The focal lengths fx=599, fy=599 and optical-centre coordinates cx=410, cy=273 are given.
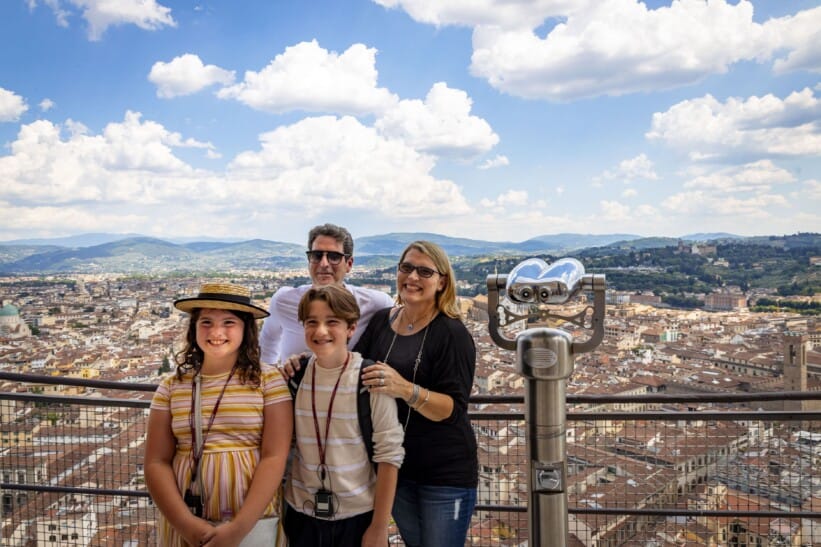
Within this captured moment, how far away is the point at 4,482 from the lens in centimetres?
284

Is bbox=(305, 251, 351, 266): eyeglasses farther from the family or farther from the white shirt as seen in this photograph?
the family

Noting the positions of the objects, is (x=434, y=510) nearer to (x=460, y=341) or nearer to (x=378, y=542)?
(x=378, y=542)

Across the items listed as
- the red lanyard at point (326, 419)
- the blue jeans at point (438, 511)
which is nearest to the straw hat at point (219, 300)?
the red lanyard at point (326, 419)

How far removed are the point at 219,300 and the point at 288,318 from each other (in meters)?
0.56

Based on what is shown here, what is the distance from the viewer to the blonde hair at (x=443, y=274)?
1746mm

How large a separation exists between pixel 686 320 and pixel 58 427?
53.5 feet

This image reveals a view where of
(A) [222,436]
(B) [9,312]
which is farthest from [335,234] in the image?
(B) [9,312]

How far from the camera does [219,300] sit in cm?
161

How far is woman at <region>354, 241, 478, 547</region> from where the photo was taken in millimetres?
1635

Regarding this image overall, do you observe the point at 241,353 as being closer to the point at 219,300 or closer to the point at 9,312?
the point at 219,300

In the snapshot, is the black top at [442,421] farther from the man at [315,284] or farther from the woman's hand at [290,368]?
the man at [315,284]

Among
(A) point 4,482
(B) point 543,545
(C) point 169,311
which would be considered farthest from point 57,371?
(B) point 543,545

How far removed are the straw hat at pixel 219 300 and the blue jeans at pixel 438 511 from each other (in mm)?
664

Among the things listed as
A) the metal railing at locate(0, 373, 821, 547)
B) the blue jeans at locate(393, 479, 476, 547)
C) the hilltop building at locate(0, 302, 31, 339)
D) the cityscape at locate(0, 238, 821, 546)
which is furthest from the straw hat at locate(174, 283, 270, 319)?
the hilltop building at locate(0, 302, 31, 339)
